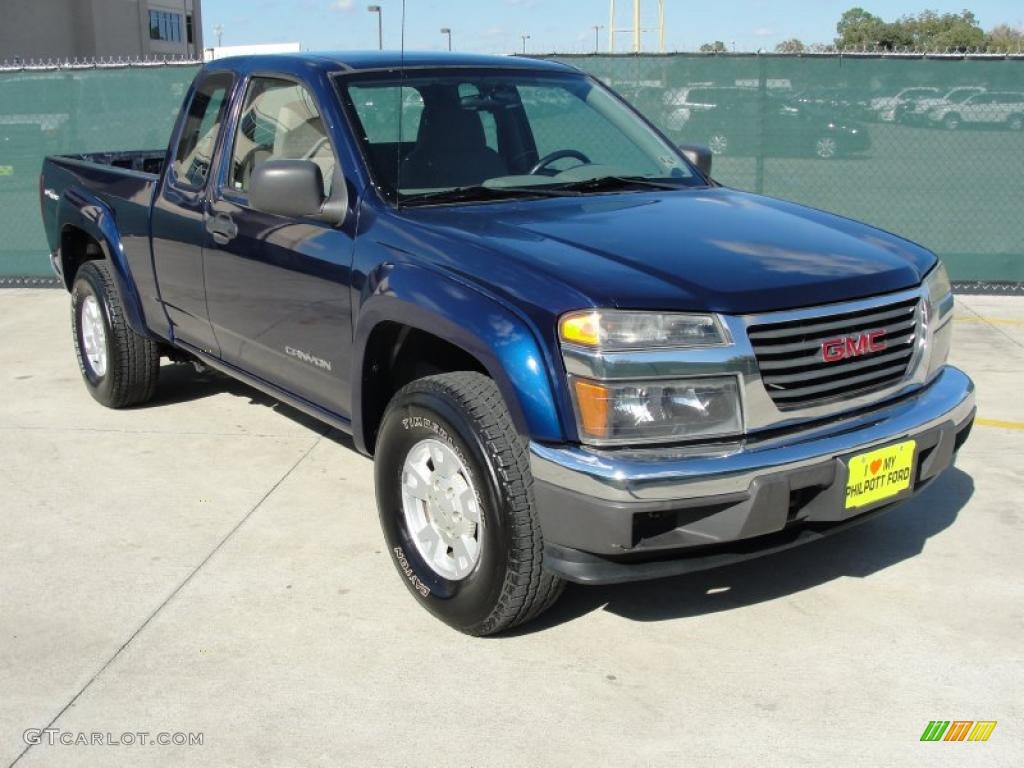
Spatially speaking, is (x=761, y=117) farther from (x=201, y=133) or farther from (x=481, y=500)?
(x=481, y=500)

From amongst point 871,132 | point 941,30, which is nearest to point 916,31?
point 941,30

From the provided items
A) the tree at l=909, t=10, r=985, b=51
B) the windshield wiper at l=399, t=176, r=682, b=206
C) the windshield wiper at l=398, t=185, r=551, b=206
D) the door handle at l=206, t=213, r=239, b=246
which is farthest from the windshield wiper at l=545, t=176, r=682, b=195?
the tree at l=909, t=10, r=985, b=51

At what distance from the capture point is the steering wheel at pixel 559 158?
15.1ft

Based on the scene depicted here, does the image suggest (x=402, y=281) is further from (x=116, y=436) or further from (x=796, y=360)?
(x=116, y=436)

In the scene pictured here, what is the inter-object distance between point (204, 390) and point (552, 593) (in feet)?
12.6

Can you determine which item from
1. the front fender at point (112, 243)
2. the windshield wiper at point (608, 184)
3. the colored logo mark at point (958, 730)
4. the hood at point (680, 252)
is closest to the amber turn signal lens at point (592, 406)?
the hood at point (680, 252)

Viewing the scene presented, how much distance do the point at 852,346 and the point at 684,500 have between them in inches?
31.4

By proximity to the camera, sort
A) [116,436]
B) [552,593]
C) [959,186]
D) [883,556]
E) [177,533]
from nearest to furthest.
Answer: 1. [552,593]
2. [883,556]
3. [177,533]
4. [116,436]
5. [959,186]

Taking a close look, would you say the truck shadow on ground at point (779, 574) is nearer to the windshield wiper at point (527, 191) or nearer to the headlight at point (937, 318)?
the headlight at point (937, 318)

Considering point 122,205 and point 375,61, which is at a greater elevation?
point 375,61

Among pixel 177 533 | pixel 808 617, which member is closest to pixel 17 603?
pixel 177 533

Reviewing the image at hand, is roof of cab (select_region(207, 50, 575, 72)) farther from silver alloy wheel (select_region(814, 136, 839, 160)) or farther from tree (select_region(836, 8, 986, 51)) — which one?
tree (select_region(836, 8, 986, 51))

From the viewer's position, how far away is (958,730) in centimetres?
325

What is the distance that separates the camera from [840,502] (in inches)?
135
